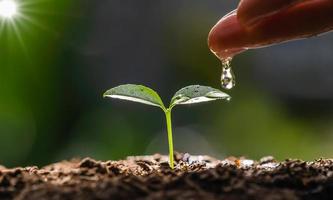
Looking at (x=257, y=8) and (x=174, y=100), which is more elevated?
(x=257, y=8)

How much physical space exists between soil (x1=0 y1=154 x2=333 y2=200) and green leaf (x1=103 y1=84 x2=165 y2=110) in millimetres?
136

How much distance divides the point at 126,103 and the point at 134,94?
2.18 m

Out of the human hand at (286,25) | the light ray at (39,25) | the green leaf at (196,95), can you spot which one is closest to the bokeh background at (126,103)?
the light ray at (39,25)

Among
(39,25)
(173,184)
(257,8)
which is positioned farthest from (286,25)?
(39,25)

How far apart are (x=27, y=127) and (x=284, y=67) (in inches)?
92.6

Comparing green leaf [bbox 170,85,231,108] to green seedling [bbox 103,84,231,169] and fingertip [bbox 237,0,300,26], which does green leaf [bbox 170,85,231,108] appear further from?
fingertip [bbox 237,0,300,26]

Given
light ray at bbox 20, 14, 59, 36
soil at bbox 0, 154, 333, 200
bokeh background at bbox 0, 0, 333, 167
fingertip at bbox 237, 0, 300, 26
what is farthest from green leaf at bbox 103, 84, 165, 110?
light ray at bbox 20, 14, 59, 36

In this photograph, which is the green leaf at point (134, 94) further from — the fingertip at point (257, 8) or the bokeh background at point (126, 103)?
the bokeh background at point (126, 103)

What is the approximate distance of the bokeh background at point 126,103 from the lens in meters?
2.78

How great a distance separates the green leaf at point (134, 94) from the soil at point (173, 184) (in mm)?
136

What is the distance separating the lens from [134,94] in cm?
107

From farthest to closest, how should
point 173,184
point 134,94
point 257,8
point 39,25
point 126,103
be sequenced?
1. point 126,103
2. point 39,25
3. point 134,94
4. point 257,8
5. point 173,184

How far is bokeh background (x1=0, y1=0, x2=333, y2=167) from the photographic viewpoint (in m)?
2.78

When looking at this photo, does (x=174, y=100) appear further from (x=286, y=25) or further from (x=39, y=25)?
(x=39, y=25)
